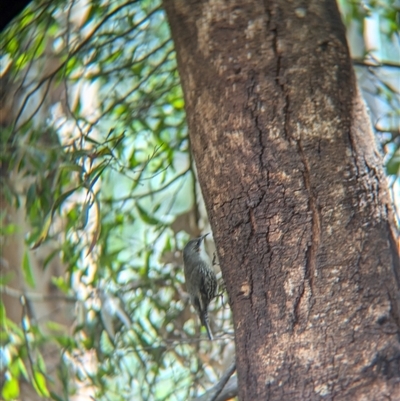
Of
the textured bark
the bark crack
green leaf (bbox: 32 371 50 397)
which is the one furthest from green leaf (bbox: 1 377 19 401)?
the bark crack

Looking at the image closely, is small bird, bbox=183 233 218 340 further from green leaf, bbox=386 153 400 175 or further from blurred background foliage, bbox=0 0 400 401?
green leaf, bbox=386 153 400 175

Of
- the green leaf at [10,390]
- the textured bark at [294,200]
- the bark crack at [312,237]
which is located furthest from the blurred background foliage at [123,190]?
the bark crack at [312,237]

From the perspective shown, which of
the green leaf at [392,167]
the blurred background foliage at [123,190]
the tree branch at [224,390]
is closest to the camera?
the tree branch at [224,390]

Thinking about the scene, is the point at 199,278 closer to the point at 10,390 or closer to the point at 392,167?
the point at 392,167

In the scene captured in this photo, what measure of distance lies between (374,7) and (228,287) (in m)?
1.19

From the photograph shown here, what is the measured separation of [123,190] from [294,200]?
1190 millimetres

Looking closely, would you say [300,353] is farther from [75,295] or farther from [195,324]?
[75,295]

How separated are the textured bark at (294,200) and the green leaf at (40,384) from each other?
0.89 m

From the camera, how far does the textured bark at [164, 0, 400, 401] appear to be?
894 millimetres

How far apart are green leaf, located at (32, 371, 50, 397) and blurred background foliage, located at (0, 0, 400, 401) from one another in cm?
1

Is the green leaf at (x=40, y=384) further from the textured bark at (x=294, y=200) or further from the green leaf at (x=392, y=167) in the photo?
the green leaf at (x=392, y=167)

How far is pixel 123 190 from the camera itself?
6.76 ft

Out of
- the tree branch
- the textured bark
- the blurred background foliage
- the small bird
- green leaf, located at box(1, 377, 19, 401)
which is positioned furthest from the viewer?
green leaf, located at box(1, 377, 19, 401)

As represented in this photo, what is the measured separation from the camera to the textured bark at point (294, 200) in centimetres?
89
